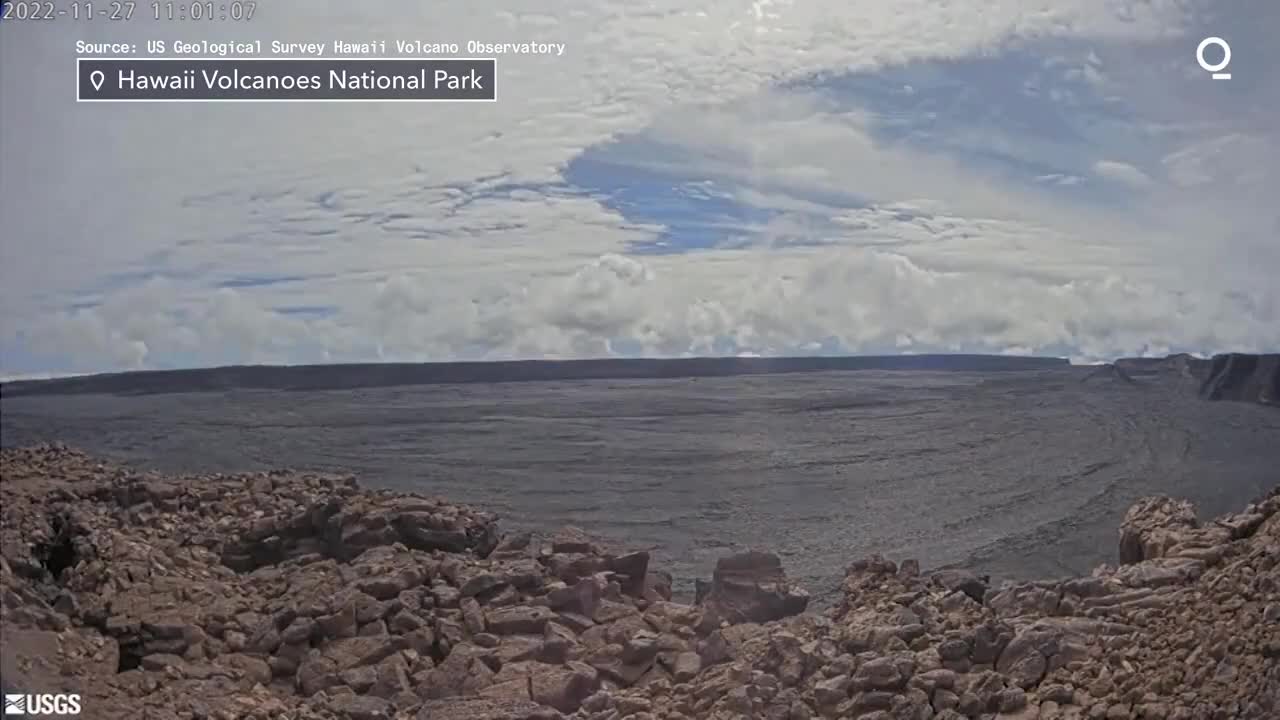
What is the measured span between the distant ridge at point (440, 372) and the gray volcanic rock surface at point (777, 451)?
0.14 ft

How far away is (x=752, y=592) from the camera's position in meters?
4.46

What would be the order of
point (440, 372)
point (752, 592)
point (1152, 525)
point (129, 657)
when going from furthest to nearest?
point (1152, 525)
point (440, 372)
point (752, 592)
point (129, 657)

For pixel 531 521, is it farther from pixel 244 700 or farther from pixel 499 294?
pixel 244 700

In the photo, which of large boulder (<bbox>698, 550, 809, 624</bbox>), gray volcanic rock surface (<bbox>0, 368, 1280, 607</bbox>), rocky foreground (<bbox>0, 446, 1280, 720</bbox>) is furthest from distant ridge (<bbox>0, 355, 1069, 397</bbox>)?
large boulder (<bbox>698, 550, 809, 624</bbox>)

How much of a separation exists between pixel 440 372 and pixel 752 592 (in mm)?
1440

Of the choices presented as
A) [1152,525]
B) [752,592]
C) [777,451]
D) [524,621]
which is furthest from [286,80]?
[1152,525]

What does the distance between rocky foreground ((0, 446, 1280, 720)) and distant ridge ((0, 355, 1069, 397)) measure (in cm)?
42

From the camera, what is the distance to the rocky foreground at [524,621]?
13.4 feet

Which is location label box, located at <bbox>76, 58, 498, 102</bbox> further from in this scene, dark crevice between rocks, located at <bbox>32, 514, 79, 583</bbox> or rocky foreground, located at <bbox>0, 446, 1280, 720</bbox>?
dark crevice between rocks, located at <bbox>32, 514, 79, 583</bbox>

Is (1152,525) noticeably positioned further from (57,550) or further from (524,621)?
(57,550)

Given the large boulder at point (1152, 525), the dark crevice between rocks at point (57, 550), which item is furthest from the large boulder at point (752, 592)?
the dark crevice between rocks at point (57, 550)

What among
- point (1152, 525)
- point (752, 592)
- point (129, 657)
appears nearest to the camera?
point (129, 657)

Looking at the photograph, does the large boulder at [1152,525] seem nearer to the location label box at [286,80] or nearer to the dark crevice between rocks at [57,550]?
the location label box at [286,80]

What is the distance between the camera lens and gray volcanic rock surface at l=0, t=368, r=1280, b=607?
4.55 metres
